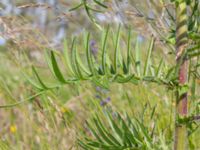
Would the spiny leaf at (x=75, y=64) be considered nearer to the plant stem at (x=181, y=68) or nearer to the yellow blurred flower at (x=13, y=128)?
the plant stem at (x=181, y=68)

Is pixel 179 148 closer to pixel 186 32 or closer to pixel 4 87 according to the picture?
pixel 186 32

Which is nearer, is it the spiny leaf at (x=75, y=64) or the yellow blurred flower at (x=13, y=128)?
the spiny leaf at (x=75, y=64)

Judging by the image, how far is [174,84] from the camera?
814 millimetres

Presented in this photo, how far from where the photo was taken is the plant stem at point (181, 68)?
788 mm

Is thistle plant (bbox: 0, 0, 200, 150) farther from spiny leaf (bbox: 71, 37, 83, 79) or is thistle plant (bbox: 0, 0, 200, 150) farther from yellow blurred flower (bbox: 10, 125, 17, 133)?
yellow blurred flower (bbox: 10, 125, 17, 133)

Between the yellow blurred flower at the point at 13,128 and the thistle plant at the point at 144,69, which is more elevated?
the thistle plant at the point at 144,69

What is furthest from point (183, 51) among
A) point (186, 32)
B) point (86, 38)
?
point (86, 38)

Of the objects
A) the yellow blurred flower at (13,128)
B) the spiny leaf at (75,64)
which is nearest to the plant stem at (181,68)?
the spiny leaf at (75,64)

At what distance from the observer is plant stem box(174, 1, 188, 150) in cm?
79

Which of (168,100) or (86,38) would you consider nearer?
(86,38)

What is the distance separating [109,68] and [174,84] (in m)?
0.11

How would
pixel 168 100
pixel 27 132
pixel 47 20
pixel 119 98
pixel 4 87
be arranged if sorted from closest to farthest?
pixel 4 87 < pixel 168 100 < pixel 27 132 < pixel 119 98 < pixel 47 20

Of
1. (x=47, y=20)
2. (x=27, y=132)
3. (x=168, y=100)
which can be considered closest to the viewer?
(x=168, y=100)

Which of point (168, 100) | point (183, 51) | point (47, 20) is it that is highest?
point (47, 20)
